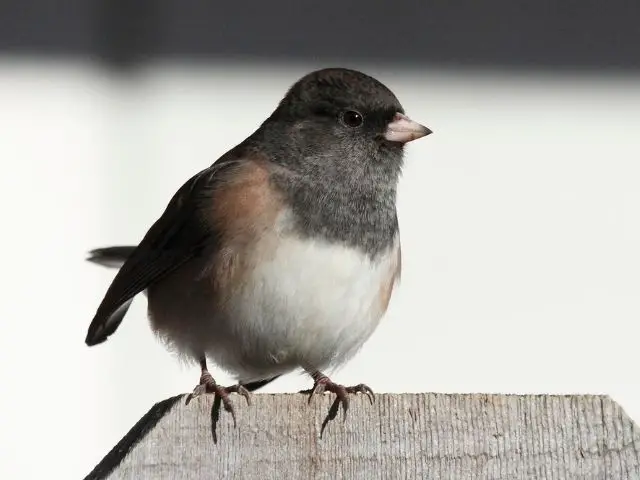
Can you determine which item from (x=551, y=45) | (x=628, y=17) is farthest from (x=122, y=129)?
(x=628, y=17)

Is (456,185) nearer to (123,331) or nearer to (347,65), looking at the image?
(347,65)

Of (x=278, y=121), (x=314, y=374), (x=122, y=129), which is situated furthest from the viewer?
(x=122, y=129)

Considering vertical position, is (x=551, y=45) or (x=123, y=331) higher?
(x=551, y=45)

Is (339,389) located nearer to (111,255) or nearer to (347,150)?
(347,150)

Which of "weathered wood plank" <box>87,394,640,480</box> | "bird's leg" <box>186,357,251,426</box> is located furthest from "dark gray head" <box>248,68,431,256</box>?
"weathered wood plank" <box>87,394,640,480</box>

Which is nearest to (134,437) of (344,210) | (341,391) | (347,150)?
(341,391)

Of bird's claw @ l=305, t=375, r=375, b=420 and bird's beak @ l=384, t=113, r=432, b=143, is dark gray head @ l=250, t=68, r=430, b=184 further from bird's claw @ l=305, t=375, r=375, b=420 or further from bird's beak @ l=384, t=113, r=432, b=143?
bird's claw @ l=305, t=375, r=375, b=420
